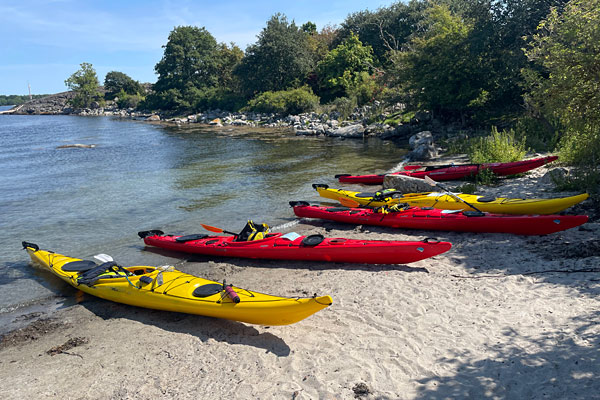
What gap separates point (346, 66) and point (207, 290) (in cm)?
3410

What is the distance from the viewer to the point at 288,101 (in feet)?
123

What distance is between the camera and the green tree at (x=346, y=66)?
35.3 metres

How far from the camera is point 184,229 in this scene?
31.2ft

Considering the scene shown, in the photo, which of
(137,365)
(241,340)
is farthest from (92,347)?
(241,340)

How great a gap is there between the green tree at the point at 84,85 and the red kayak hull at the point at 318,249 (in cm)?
7162

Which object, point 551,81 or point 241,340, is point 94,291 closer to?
point 241,340

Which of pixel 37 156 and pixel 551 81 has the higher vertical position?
pixel 551 81

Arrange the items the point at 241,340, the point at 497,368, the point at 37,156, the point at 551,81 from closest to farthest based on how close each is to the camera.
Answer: the point at 497,368 < the point at 241,340 < the point at 551,81 < the point at 37,156

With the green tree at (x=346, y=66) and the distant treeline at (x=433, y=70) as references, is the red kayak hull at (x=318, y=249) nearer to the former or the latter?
the distant treeline at (x=433, y=70)

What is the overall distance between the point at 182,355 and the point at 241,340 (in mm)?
681

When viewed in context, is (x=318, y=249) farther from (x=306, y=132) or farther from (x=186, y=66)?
(x=186, y=66)

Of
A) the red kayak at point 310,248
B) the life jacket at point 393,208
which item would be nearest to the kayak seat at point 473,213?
the life jacket at point 393,208

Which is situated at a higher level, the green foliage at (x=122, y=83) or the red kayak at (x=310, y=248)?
the green foliage at (x=122, y=83)

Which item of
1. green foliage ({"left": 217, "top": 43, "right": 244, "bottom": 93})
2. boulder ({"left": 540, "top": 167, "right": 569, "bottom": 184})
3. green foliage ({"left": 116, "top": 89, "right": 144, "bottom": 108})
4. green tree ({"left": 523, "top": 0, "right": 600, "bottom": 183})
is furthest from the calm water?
green foliage ({"left": 116, "top": 89, "right": 144, "bottom": 108})
